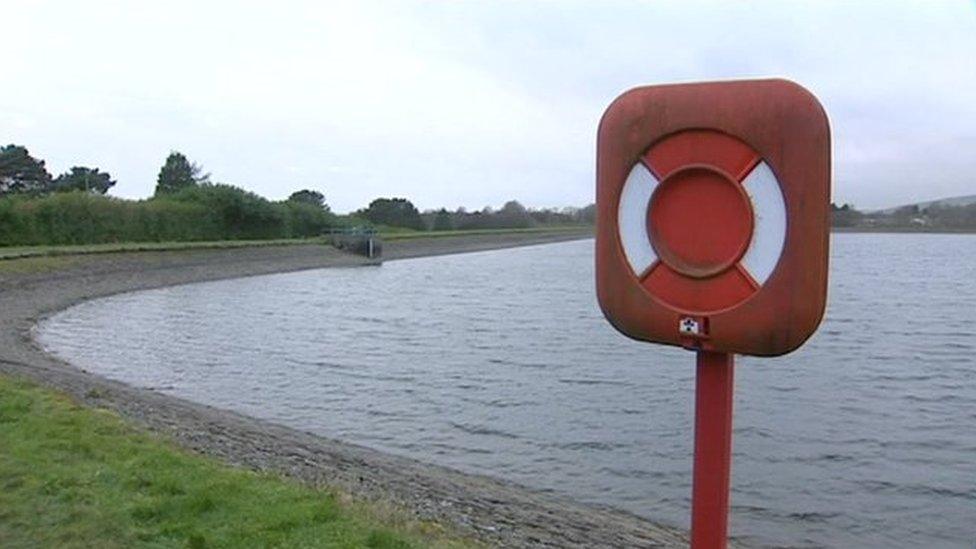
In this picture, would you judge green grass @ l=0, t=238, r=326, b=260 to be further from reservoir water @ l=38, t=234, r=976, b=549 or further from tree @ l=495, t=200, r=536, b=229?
tree @ l=495, t=200, r=536, b=229

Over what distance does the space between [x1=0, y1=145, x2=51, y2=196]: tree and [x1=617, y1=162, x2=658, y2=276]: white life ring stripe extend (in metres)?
91.3

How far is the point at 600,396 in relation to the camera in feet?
51.9

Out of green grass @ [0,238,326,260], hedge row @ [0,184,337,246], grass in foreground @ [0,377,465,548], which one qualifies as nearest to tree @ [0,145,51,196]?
hedge row @ [0,184,337,246]

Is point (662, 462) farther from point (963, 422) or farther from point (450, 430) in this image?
point (963, 422)

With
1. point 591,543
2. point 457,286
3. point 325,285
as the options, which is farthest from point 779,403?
point 325,285

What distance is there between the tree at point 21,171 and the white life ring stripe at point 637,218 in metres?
91.3

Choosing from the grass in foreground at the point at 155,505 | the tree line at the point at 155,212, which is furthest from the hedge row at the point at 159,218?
the grass in foreground at the point at 155,505

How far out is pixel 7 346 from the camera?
19.6 metres

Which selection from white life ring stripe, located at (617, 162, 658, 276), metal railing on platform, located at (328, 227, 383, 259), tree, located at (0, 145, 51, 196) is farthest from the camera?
tree, located at (0, 145, 51, 196)

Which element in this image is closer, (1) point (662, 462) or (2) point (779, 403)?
(1) point (662, 462)

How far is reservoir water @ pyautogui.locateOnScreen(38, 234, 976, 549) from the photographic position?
33.1 feet

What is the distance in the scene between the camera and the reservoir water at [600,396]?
10.1 metres

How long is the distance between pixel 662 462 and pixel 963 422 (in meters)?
6.24

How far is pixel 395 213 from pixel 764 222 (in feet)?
393
